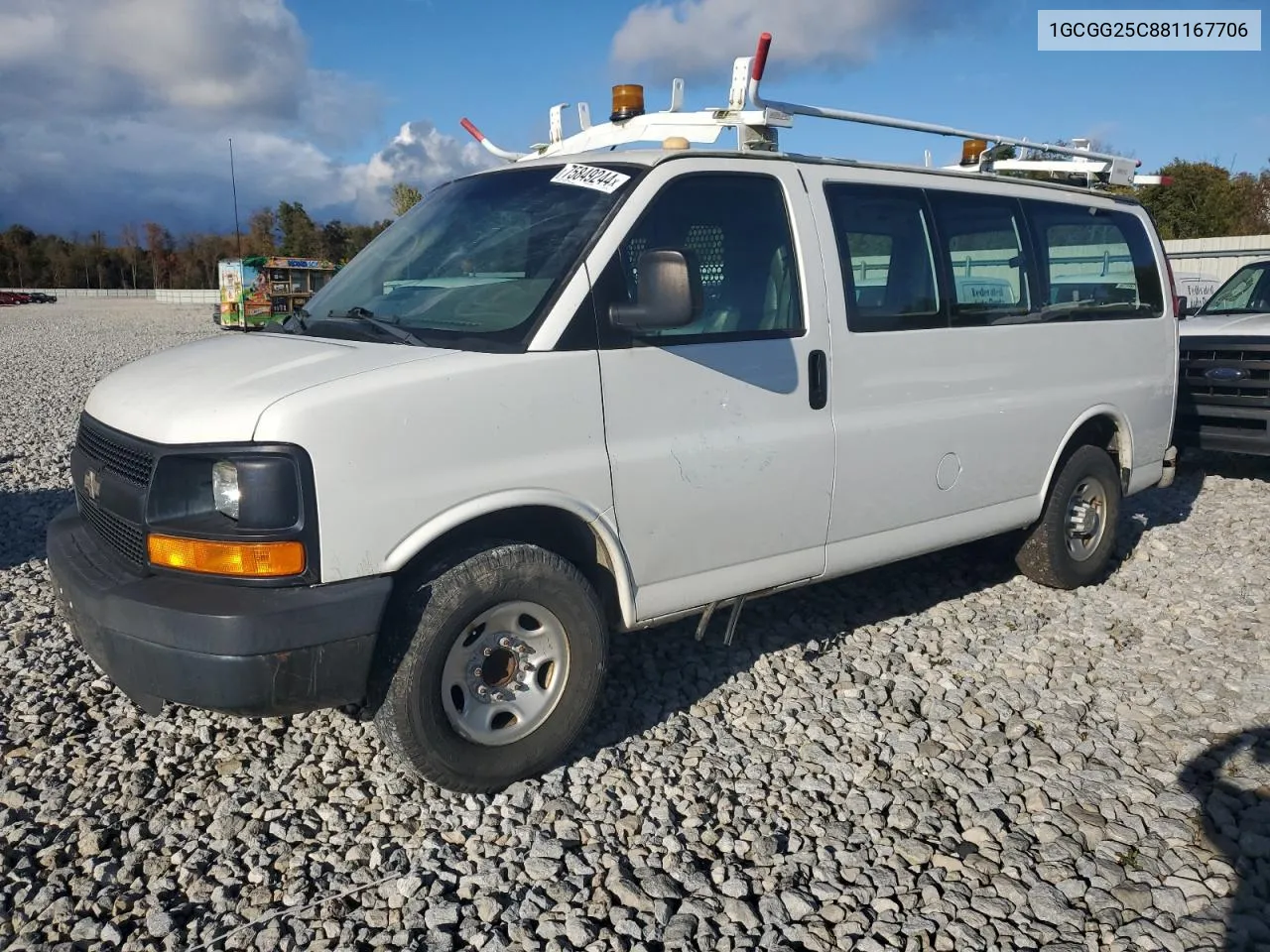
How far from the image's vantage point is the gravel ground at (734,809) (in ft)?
9.67

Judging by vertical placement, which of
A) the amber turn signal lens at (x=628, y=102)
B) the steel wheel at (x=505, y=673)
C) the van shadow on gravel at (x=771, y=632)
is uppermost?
the amber turn signal lens at (x=628, y=102)

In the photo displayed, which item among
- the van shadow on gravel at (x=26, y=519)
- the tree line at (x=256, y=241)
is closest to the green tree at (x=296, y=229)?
the tree line at (x=256, y=241)

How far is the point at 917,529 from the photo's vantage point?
473cm

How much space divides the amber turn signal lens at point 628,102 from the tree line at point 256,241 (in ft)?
91.3

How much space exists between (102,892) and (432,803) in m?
1.02

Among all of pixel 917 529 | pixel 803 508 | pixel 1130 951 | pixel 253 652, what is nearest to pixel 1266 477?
pixel 917 529

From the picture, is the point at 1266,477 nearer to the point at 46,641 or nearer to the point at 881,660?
the point at 881,660

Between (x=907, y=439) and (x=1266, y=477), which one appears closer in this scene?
(x=907, y=439)

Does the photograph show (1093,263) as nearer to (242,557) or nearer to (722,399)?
(722,399)

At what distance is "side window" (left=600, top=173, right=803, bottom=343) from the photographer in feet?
12.3

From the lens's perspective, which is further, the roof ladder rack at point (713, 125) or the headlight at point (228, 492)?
the roof ladder rack at point (713, 125)

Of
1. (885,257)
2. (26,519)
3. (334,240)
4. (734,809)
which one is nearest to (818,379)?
(885,257)

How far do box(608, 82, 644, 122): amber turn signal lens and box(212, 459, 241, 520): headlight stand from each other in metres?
2.55

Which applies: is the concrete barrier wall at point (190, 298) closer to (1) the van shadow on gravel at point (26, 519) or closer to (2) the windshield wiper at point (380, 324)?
(1) the van shadow on gravel at point (26, 519)
